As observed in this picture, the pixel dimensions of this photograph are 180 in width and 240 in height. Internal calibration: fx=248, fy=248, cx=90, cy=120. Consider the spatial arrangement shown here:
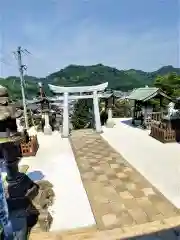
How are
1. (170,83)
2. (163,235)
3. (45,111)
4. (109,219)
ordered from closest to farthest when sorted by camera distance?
(163,235) → (109,219) → (45,111) → (170,83)

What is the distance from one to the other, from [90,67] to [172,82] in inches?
1775

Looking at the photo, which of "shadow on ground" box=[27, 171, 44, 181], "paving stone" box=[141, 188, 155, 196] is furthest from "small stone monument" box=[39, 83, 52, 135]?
"paving stone" box=[141, 188, 155, 196]

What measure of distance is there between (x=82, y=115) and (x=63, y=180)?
1180 cm

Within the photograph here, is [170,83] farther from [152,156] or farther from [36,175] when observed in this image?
[36,175]

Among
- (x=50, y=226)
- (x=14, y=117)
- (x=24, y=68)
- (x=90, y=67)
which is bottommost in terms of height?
(x=50, y=226)

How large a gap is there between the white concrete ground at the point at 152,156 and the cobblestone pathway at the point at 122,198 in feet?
1.04

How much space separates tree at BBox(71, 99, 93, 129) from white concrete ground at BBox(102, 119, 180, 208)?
3.34 m

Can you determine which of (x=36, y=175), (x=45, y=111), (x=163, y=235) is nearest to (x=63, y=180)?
(x=36, y=175)

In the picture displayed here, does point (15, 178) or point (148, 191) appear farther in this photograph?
point (148, 191)

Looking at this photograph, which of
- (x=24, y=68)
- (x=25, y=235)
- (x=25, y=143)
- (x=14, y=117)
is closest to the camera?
(x=14, y=117)

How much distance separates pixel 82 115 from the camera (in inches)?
772

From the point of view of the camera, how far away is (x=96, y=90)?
15.8 meters

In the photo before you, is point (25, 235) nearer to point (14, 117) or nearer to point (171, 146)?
point (14, 117)

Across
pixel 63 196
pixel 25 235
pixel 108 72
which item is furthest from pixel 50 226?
pixel 108 72
